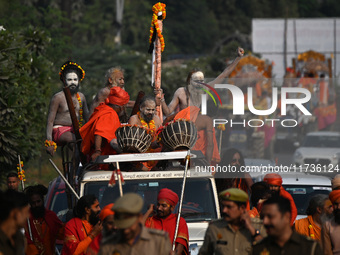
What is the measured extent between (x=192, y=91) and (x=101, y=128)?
153 centimetres

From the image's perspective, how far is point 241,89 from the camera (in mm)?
12023

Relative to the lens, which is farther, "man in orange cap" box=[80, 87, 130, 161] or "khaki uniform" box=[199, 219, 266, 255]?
"man in orange cap" box=[80, 87, 130, 161]

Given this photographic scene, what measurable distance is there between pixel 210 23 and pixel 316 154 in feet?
250

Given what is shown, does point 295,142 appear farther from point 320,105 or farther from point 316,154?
point 316,154

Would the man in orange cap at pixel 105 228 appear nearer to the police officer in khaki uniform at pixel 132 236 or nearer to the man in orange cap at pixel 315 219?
the police officer in khaki uniform at pixel 132 236

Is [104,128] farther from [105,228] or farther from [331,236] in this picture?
[331,236]

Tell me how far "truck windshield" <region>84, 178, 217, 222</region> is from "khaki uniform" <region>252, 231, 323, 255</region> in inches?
136

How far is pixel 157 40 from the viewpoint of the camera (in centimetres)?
1297

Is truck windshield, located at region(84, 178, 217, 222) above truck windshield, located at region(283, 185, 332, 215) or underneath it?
above

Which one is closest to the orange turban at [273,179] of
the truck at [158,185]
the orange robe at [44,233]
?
the truck at [158,185]

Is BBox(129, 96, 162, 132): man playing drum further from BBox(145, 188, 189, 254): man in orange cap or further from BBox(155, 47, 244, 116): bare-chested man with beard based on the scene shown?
BBox(145, 188, 189, 254): man in orange cap

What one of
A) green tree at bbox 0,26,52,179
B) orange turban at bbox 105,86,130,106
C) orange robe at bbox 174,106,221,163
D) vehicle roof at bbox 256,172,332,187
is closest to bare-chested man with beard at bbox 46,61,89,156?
orange turban at bbox 105,86,130,106

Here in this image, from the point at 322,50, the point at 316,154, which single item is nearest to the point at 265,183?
the point at 316,154

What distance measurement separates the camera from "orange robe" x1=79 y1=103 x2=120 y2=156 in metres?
11.6
